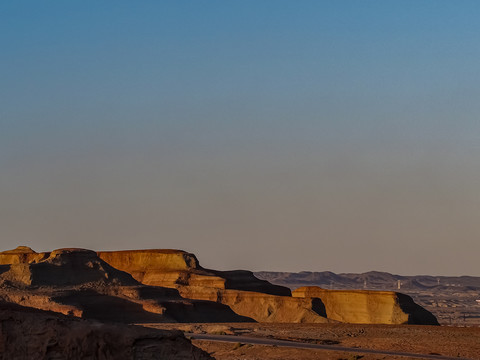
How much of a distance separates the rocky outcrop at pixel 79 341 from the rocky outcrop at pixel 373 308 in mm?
64892

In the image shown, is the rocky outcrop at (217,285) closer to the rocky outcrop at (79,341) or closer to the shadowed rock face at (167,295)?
the shadowed rock face at (167,295)

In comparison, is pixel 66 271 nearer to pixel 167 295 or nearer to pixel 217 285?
pixel 167 295

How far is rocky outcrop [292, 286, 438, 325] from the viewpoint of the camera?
82.4 m

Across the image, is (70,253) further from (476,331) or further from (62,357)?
(62,357)

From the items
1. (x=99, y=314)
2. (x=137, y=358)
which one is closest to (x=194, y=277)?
(x=99, y=314)

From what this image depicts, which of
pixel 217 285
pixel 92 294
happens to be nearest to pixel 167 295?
pixel 92 294

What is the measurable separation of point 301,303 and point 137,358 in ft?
217

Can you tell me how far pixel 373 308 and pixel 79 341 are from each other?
69.7 metres

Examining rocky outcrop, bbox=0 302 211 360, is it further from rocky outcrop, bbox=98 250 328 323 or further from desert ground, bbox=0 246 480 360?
rocky outcrop, bbox=98 250 328 323

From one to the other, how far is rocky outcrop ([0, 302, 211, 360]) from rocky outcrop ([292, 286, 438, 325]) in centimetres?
6489

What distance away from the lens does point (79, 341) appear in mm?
19109

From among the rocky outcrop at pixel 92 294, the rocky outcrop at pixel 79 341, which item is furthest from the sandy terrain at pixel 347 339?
the rocky outcrop at pixel 79 341

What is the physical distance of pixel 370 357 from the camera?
40469mm

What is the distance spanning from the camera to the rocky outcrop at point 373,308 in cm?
8238
